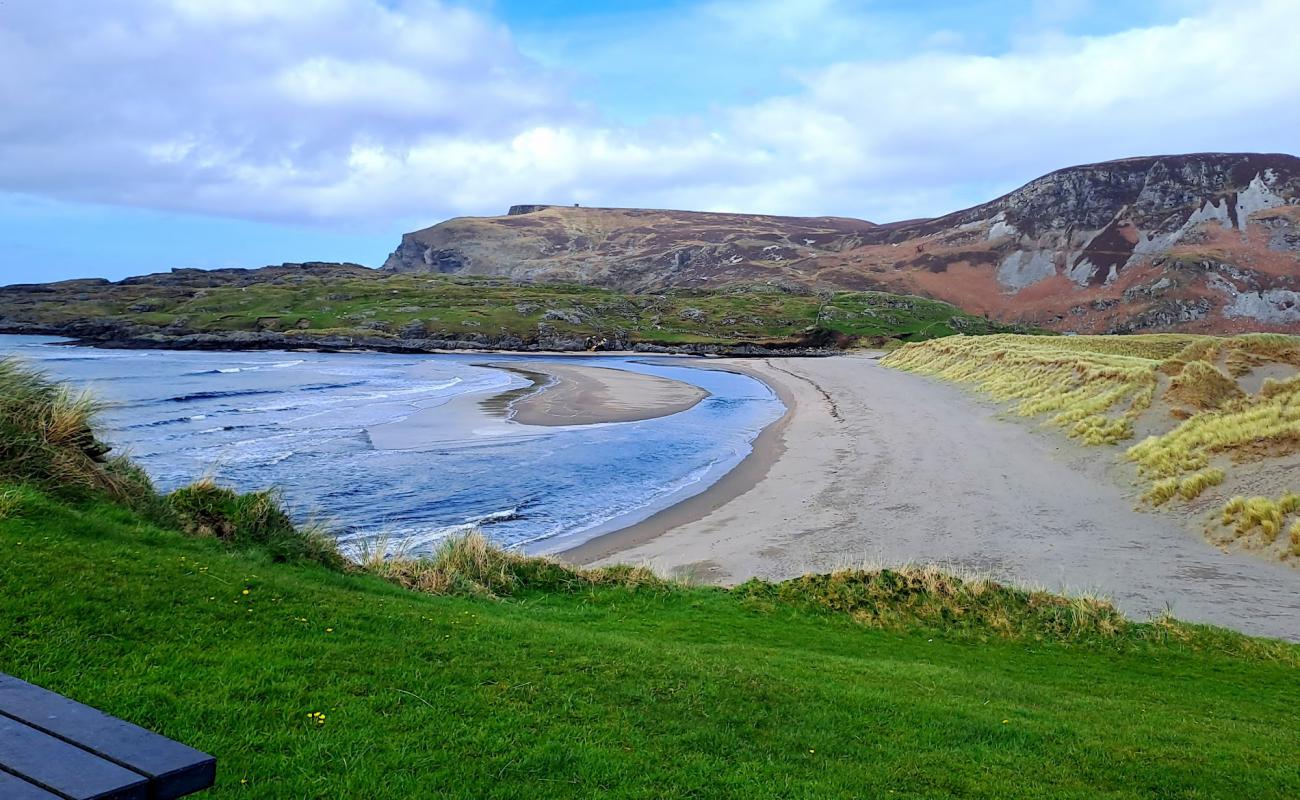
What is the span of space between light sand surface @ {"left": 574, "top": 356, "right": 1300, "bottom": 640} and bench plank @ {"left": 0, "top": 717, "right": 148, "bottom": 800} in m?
13.1

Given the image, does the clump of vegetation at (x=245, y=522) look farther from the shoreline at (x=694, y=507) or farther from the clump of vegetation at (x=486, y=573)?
the shoreline at (x=694, y=507)

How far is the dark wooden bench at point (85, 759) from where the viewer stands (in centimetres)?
284

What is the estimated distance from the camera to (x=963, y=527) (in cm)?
1922

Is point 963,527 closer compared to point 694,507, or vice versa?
point 963,527

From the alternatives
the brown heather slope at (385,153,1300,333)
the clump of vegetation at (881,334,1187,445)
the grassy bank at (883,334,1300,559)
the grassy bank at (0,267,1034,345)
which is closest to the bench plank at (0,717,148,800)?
the grassy bank at (883,334,1300,559)

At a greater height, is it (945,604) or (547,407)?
(547,407)

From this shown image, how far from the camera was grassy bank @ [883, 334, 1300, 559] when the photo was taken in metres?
17.3

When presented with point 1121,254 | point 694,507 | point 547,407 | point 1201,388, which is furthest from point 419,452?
point 1121,254

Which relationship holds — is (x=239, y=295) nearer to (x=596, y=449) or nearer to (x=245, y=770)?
(x=596, y=449)

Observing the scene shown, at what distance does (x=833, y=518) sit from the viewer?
2048cm

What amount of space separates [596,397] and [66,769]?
4834cm

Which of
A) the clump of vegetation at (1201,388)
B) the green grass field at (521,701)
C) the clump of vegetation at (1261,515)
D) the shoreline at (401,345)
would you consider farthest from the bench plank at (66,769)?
the shoreline at (401,345)

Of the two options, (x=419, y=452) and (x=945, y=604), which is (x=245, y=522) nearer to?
(x=945, y=604)

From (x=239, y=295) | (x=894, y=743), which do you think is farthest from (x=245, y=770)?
(x=239, y=295)
